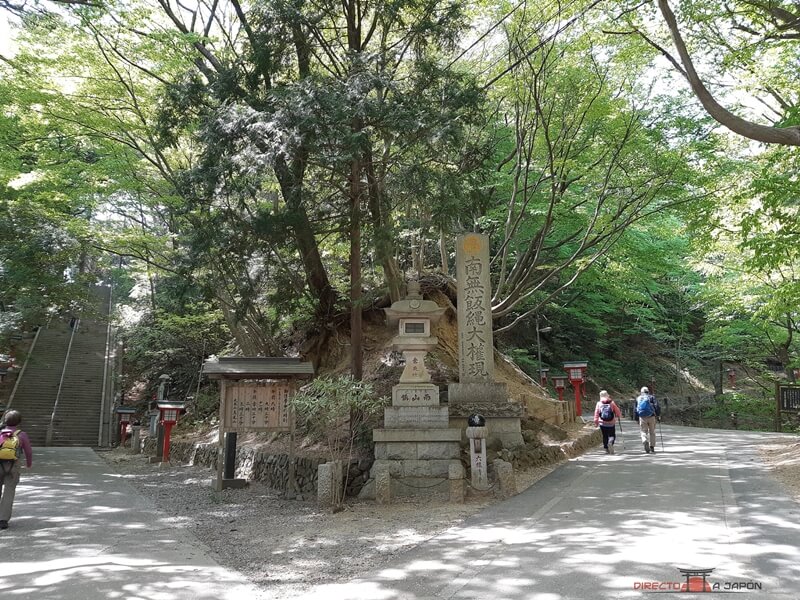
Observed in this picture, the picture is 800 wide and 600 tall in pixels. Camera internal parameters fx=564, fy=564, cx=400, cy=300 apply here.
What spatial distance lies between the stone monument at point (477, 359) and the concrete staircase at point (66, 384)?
13.4 meters

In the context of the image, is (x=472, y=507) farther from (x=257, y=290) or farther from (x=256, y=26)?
(x=256, y=26)

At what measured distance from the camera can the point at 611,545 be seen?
5941 millimetres

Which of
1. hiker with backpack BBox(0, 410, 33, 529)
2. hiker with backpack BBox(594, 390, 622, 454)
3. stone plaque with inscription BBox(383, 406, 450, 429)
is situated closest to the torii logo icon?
stone plaque with inscription BBox(383, 406, 450, 429)

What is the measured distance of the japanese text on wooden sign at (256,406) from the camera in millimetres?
10734

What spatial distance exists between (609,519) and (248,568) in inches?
175

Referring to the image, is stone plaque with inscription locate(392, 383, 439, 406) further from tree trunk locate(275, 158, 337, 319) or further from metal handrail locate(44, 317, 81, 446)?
metal handrail locate(44, 317, 81, 446)

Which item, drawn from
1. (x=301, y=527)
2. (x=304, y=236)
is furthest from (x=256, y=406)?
(x=304, y=236)

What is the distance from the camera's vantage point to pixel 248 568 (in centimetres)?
584

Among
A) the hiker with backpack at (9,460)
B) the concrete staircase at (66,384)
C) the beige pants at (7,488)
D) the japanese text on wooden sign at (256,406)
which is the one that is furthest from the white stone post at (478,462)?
the concrete staircase at (66,384)

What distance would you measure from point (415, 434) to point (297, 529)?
2.85 meters

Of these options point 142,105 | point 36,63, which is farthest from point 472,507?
point 36,63

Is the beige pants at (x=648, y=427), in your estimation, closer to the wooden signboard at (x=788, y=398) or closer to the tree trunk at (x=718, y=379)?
the wooden signboard at (x=788, y=398)
